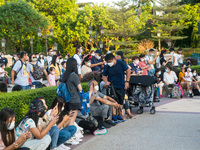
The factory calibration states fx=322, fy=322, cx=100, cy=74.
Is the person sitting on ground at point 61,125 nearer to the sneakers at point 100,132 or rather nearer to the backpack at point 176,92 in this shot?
the sneakers at point 100,132

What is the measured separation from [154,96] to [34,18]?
37.4 m

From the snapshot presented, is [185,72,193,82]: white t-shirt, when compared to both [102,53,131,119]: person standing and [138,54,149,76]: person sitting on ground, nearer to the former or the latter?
[138,54,149,76]: person sitting on ground

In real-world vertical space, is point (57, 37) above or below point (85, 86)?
above

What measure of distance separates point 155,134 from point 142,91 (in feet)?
10.2

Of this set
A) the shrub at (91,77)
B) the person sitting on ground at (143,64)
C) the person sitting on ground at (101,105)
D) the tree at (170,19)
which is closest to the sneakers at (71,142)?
the person sitting on ground at (101,105)

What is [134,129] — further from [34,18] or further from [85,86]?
[34,18]

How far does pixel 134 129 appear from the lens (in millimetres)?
7984

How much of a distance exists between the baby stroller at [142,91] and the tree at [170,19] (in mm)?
39316

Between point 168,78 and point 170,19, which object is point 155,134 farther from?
point 170,19

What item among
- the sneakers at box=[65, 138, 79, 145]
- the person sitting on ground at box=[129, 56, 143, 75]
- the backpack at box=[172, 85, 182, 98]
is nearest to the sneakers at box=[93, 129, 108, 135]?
the sneakers at box=[65, 138, 79, 145]

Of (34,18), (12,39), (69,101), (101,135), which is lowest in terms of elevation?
(101,135)

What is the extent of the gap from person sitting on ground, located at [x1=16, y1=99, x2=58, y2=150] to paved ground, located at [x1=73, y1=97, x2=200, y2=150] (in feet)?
3.82

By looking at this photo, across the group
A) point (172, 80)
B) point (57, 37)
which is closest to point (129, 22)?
point (57, 37)

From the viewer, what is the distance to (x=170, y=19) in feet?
163
